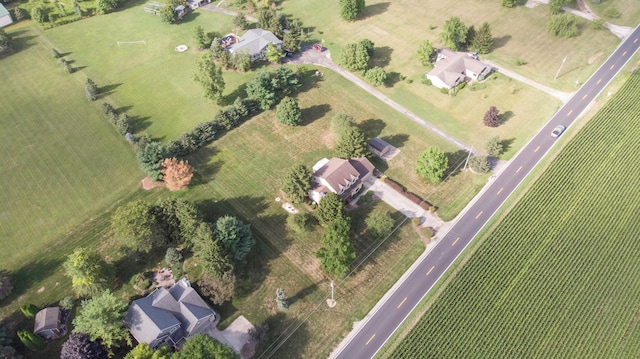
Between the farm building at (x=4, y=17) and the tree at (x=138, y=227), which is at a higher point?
the farm building at (x=4, y=17)

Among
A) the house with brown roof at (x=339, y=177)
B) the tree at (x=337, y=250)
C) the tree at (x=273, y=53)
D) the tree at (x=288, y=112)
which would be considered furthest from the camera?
the tree at (x=273, y=53)

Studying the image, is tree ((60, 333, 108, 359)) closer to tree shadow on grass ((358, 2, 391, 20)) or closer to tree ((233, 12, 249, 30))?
tree ((233, 12, 249, 30))

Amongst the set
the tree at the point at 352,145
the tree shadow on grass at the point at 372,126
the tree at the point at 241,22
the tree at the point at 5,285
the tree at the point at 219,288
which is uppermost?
the tree at the point at 241,22

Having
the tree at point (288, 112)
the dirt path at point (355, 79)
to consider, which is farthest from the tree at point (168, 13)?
the tree at point (288, 112)

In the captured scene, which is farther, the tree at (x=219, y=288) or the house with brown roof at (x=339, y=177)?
the house with brown roof at (x=339, y=177)

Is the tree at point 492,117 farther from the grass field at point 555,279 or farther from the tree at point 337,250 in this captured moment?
the tree at point 337,250

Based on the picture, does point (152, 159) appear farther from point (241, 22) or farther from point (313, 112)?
point (241, 22)

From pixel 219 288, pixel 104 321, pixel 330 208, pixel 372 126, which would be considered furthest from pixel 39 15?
pixel 330 208

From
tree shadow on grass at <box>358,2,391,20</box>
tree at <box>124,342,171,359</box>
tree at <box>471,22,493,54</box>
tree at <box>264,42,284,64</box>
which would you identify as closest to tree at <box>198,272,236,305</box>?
tree at <box>124,342,171,359</box>
